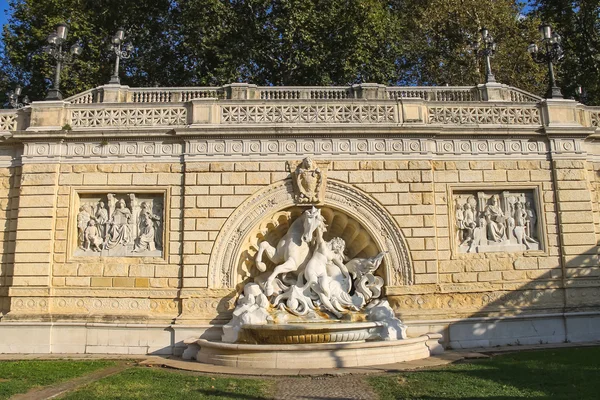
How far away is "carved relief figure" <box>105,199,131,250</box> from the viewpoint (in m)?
12.4

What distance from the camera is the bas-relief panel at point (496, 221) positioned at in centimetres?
1248

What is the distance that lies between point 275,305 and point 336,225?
9.24 ft

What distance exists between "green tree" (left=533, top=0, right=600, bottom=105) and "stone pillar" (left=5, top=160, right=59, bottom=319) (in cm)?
2090

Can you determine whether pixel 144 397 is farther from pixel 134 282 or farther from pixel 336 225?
pixel 336 225

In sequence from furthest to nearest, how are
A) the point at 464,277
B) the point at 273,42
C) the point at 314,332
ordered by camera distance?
1. the point at 273,42
2. the point at 464,277
3. the point at 314,332

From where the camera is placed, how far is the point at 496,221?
12625 mm

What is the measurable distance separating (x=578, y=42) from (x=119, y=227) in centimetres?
2238

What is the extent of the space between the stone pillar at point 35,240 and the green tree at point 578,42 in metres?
20.9

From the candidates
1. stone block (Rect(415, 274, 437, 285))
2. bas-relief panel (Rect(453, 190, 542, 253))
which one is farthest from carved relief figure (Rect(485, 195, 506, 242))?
stone block (Rect(415, 274, 437, 285))

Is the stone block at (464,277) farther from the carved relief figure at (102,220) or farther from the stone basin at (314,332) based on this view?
the carved relief figure at (102,220)

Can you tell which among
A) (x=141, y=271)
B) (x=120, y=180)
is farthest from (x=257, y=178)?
(x=141, y=271)

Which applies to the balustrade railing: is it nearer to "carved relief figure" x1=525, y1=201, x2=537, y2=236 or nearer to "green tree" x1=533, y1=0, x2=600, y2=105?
"carved relief figure" x1=525, y1=201, x2=537, y2=236

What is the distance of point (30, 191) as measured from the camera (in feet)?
40.7

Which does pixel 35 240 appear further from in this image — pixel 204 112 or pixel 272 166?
pixel 272 166
